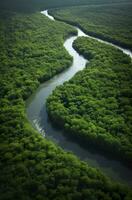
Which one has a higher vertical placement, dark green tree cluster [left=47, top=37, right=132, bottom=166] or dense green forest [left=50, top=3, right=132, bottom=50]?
dense green forest [left=50, top=3, right=132, bottom=50]

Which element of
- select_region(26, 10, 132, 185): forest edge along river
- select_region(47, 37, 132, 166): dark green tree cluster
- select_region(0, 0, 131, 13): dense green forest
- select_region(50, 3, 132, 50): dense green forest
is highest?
select_region(0, 0, 131, 13): dense green forest

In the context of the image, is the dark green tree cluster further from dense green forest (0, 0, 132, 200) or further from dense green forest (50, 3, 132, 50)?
dense green forest (50, 3, 132, 50)

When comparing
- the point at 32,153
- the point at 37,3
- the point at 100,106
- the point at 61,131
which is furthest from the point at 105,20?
the point at 32,153

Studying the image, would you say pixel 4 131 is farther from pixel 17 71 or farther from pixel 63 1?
pixel 63 1

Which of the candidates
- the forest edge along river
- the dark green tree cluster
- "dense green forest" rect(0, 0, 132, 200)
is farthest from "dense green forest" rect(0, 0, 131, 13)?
the dark green tree cluster

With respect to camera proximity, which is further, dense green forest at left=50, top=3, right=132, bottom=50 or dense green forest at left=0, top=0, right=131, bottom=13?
dense green forest at left=0, top=0, right=131, bottom=13

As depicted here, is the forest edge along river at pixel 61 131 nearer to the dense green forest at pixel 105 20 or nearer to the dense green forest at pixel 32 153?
the dense green forest at pixel 32 153

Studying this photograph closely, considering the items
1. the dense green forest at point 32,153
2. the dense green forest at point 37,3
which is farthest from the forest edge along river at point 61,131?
the dense green forest at point 37,3
